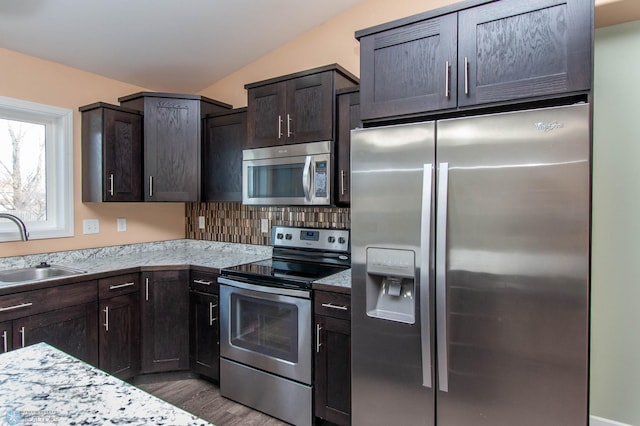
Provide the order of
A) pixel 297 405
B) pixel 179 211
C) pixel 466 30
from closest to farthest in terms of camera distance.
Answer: pixel 466 30
pixel 297 405
pixel 179 211

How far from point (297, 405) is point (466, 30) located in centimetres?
213

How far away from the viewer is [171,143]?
2.86 m

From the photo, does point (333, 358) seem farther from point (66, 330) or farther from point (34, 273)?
point (34, 273)

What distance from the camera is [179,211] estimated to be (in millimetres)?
3535

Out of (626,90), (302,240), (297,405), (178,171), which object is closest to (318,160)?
(302,240)

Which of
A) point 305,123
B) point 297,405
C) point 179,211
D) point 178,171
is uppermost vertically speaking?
point 305,123

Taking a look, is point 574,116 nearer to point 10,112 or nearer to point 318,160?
point 318,160

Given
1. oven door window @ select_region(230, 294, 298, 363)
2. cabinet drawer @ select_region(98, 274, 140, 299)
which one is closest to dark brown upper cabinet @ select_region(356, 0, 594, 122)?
oven door window @ select_region(230, 294, 298, 363)

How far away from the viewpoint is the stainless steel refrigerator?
1300mm

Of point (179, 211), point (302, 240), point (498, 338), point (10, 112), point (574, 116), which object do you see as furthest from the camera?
point (179, 211)

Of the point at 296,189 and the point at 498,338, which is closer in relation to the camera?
the point at 498,338

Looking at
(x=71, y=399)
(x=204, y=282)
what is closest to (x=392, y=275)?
(x=71, y=399)

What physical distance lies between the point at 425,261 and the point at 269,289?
3.34 ft

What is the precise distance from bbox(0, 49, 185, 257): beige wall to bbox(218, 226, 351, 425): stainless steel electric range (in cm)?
131
